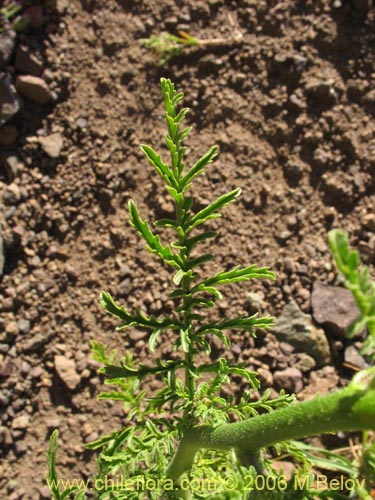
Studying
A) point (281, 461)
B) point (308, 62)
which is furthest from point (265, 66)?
point (281, 461)

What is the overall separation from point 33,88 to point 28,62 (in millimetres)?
A: 210

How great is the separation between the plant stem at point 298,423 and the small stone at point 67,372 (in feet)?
4.43

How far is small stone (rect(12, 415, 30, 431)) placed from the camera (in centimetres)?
A: 318

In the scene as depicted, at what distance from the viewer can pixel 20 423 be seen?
3.18m

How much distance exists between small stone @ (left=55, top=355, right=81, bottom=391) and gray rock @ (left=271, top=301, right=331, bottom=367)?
119 centimetres

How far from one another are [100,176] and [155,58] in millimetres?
896

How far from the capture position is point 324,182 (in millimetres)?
3490

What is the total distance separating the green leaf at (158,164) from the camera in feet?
5.67

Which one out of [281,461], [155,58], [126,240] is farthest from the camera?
[155,58]

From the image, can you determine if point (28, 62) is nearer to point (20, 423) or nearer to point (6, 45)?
point (6, 45)

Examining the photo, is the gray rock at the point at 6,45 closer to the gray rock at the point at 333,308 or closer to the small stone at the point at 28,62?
the small stone at the point at 28,62

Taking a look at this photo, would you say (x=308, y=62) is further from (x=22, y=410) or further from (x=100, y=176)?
(x=22, y=410)

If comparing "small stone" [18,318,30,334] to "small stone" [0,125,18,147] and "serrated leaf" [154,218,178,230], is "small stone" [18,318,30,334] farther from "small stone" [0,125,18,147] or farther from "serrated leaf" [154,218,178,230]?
"serrated leaf" [154,218,178,230]

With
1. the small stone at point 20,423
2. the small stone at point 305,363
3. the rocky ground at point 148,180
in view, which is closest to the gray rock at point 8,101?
the rocky ground at point 148,180
